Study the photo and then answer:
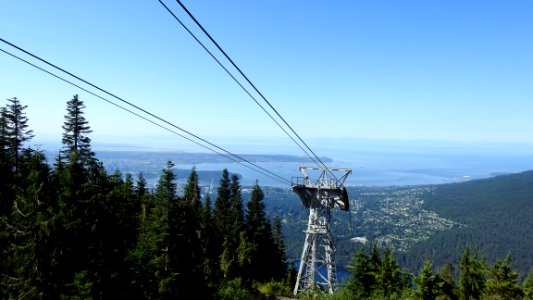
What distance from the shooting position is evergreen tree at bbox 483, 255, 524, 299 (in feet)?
83.0

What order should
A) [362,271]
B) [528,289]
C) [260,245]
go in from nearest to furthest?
[528,289]
[362,271]
[260,245]

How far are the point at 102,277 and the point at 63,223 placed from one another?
306 cm

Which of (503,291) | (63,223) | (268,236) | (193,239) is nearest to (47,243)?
(63,223)

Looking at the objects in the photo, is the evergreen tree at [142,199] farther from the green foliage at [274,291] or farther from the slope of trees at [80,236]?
the green foliage at [274,291]

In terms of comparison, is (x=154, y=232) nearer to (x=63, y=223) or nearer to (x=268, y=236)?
(x=63, y=223)

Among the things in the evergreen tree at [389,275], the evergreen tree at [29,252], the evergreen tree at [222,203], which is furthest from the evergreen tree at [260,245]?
the evergreen tree at [29,252]

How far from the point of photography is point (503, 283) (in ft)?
83.4

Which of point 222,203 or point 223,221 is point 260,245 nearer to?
point 223,221

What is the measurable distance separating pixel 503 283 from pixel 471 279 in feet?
11.9

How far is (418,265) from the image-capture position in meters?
186

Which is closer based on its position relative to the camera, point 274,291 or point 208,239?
→ point 274,291

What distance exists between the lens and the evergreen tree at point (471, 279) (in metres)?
28.5

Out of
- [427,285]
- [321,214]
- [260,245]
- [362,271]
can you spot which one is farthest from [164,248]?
[260,245]

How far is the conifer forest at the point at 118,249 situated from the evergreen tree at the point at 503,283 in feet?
0.23
